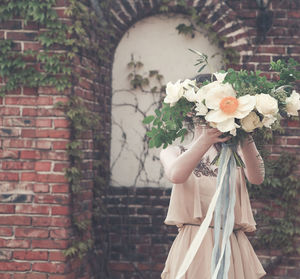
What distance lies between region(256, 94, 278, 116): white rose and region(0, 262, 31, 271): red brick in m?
2.55

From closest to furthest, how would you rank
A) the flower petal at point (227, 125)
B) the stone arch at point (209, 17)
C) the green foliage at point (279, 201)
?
the flower petal at point (227, 125) < the green foliage at point (279, 201) < the stone arch at point (209, 17)

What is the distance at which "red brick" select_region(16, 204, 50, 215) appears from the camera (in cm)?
396

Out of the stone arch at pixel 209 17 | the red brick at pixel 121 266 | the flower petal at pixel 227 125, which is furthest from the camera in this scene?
the red brick at pixel 121 266

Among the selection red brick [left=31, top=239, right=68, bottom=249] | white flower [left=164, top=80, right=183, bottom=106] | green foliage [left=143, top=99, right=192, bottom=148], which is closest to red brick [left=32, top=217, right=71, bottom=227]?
red brick [left=31, top=239, right=68, bottom=249]

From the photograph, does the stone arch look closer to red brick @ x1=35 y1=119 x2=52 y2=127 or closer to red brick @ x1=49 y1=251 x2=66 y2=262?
red brick @ x1=35 y1=119 x2=52 y2=127

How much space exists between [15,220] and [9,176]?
0.35 meters

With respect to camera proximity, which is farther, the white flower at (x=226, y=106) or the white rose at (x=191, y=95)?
the white rose at (x=191, y=95)

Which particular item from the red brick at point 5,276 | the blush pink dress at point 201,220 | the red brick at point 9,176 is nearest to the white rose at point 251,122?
the blush pink dress at point 201,220

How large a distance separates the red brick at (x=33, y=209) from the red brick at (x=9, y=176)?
0.22m

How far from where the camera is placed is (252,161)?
102 inches

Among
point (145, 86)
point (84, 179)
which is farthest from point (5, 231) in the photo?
point (145, 86)

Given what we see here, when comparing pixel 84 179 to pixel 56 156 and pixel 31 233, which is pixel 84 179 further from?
pixel 31 233

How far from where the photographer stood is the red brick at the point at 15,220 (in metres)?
3.97

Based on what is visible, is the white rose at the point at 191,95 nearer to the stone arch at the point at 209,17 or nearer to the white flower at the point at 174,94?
the white flower at the point at 174,94
